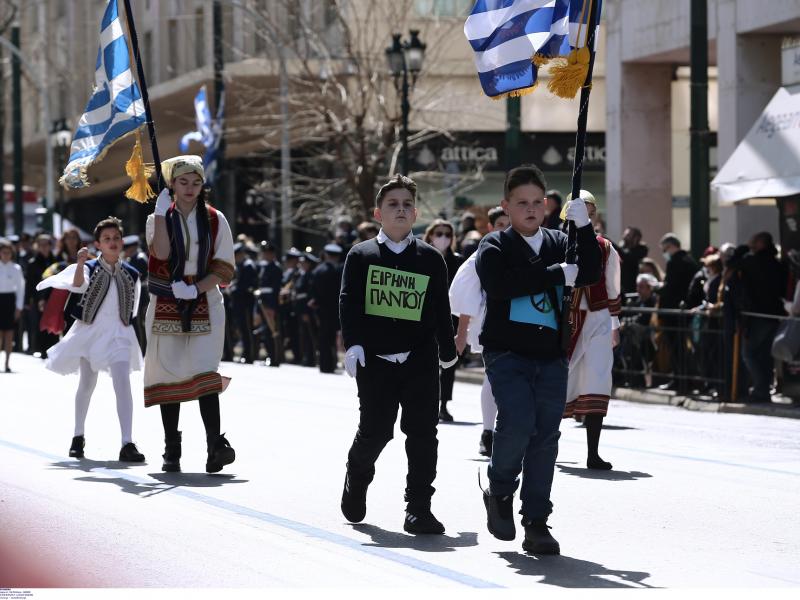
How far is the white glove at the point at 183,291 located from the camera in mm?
11039

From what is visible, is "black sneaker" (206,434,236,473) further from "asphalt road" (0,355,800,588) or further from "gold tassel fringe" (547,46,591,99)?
"gold tassel fringe" (547,46,591,99)

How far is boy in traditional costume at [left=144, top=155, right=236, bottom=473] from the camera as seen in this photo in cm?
1112

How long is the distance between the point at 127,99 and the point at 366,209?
18.6 metres

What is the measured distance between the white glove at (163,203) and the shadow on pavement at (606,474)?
3.14m

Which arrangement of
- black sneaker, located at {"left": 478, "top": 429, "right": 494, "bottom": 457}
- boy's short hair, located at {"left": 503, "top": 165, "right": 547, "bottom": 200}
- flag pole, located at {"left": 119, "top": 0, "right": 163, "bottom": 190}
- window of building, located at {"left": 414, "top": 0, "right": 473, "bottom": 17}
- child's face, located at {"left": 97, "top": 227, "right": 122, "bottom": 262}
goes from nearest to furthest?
boy's short hair, located at {"left": 503, "top": 165, "right": 547, "bottom": 200}, flag pole, located at {"left": 119, "top": 0, "right": 163, "bottom": 190}, black sneaker, located at {"left": 478, "top": 429, "right": 494, "bottom": 457}, child's face, located at {"left": 97, "top": 227, "right": 122, "bottom": 262}, window of building, located at {"left": 414, "top": 0, "right": 473, "bottom": 17}

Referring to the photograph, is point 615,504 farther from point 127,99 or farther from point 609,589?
point 127,99

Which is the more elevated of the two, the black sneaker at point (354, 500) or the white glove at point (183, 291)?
the white glove at point (183, 291)

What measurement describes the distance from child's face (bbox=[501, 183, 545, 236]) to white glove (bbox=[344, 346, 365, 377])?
105 cm

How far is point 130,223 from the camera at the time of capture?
209ft

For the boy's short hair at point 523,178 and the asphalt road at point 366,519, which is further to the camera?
the boy's short hair at point 523,178

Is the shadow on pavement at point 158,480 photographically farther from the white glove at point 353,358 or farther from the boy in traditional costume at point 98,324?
the white glove at point 353,358

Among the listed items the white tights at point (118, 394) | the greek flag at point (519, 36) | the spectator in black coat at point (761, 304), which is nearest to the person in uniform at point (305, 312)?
the spectator in black coat at point (761, 304)

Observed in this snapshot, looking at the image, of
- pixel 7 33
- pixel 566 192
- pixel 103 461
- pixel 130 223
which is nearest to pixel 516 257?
pixel 103 461

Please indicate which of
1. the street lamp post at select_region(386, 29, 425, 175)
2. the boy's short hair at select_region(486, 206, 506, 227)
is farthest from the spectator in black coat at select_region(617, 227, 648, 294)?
the boy's short hair at select_region(486, 206, 506, 227)
